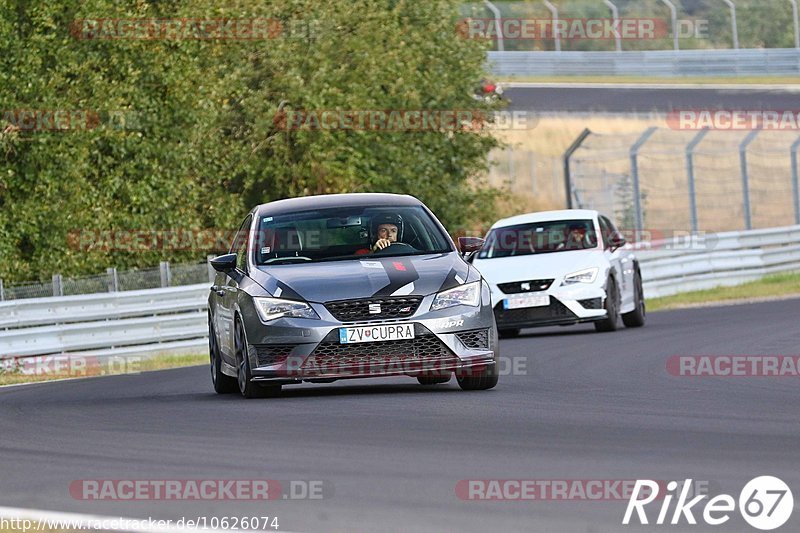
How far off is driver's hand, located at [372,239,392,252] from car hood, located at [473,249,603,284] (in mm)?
7580

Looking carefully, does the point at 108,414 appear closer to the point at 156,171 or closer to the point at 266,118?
the point at 156,171

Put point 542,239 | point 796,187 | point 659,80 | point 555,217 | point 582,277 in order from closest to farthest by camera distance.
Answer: point 582,277, point 542,239, point 555,217, point 796,187, point 659,80

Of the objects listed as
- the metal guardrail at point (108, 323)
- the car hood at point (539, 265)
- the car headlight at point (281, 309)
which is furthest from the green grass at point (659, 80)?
the car headlight at point (281, 309)

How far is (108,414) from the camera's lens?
1238cm

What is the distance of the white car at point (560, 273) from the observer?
2084 centimetres

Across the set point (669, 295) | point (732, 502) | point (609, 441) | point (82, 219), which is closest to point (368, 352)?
point (609, 441)

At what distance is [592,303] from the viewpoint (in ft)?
68.5

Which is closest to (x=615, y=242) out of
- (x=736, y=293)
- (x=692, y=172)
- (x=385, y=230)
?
(x=385, y=230)

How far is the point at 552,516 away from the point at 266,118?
27.5 metres

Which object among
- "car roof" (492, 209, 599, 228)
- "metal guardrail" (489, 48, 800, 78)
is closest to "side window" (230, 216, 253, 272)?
"car roof" (492, 209, 599, 228)

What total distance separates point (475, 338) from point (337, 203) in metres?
1.91

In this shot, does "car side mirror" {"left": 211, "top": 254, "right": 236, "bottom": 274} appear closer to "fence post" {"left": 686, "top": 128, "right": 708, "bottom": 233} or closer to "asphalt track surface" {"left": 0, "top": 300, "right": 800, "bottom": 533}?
"asphalt track surface" {"left": 0, "top": 300, "right": 800, "bottom": 533}

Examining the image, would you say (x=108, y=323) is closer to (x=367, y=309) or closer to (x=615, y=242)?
(x=615, y=242)

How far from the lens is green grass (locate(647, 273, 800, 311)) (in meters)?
29.5
